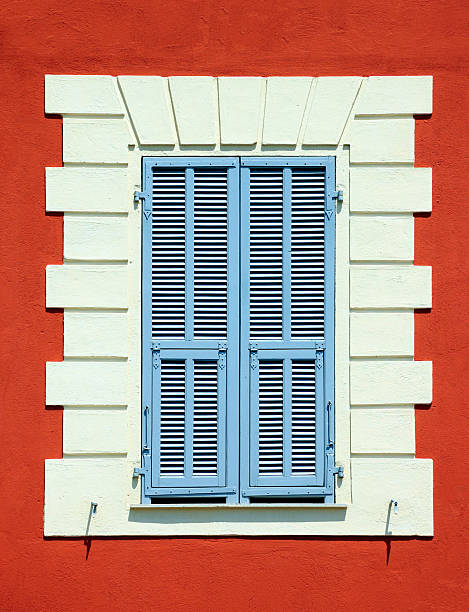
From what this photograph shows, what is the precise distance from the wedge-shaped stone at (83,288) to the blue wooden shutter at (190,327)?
190 millimetres

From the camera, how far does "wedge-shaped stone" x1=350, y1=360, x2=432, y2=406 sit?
17.3 ft

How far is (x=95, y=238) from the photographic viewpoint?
5.29 metres

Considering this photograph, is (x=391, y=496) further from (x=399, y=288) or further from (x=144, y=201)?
(x=144, y=201)

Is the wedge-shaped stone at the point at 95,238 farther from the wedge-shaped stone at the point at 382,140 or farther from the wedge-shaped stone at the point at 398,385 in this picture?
the wedge-shaped stone at the point at 398,385

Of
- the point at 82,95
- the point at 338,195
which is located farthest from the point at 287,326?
the point at 82,95

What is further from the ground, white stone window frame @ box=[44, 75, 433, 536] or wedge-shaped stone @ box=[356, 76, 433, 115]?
wedge-shaped stone @ box=[356, 76, 433, 115]

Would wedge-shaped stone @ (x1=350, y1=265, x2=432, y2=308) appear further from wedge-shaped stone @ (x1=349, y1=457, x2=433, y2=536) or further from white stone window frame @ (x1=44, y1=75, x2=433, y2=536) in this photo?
wedge-shaped stone @ (x1=349, y1=457, x2=433, y2=536)

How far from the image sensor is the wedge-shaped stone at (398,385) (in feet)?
17.3

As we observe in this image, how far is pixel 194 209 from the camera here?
5.35 meters

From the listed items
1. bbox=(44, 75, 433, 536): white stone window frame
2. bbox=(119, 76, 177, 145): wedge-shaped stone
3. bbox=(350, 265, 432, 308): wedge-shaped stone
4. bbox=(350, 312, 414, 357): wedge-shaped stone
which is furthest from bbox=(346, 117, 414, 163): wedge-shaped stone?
bbox=(119, 76, 177, 145): wedge-shaped stone

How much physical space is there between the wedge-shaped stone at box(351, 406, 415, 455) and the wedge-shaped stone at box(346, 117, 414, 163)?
157 centimetres

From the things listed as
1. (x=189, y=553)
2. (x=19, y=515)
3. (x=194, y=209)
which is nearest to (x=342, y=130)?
(x=194, y=209)

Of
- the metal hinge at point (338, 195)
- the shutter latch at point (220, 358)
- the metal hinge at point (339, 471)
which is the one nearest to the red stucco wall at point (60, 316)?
the metal hinge at point (339, 471)

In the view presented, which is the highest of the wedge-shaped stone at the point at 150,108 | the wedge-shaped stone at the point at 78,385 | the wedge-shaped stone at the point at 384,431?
the wedge-shaped stone at the point at 150,108
